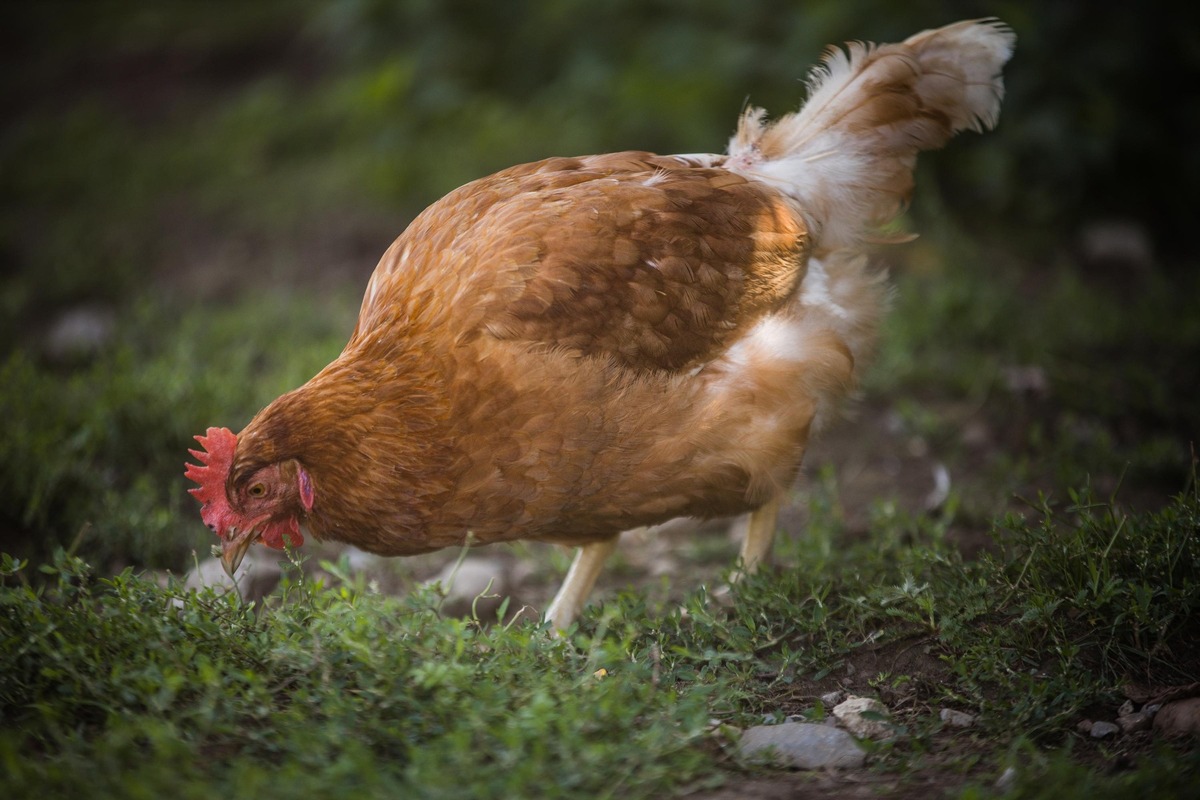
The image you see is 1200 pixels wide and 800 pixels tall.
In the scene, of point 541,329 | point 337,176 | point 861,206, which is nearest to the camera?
point 541,329

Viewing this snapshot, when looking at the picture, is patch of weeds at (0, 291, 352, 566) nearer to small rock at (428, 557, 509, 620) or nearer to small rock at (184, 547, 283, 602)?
small rock at (184, 547, 283, 602)

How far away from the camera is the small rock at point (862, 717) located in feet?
8.59

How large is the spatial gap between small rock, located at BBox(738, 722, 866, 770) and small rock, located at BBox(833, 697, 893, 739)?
0.09 m

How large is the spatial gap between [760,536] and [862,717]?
976mm

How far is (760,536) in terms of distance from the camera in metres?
3.54

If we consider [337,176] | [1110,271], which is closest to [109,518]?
[337,176]

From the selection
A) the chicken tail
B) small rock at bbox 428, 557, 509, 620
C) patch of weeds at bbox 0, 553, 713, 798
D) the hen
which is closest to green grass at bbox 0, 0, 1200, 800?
patch of weeds at bbox 0, 553, 713, 798

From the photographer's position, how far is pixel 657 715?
7.98ft

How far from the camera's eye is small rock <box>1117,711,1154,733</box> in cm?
261

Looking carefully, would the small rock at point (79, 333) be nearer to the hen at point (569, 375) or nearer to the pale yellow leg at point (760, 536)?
the hen at point (569, 375)

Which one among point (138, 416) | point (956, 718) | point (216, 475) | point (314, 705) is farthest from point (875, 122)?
point (138, 416)

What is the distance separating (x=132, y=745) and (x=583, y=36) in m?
5.98

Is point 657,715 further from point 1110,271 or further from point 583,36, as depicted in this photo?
point 583,36

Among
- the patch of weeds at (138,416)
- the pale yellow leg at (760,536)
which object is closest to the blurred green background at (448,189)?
the patch of weeds at (138,416)
